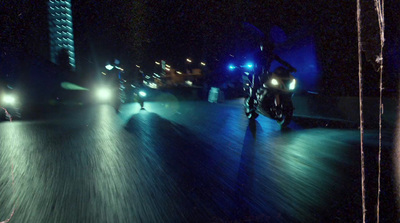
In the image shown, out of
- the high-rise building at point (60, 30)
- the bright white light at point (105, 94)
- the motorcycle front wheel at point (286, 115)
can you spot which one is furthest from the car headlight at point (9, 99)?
the high-rise building at point (60, 30)

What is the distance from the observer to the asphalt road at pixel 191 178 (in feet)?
10.2

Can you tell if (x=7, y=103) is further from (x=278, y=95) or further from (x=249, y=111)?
(x=278, y=95)

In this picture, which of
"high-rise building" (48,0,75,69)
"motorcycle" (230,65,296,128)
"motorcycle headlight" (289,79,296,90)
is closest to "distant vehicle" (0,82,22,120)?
"motorcycle" (230,65,296,128)

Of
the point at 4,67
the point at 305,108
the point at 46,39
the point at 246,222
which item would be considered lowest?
the point at 246,222

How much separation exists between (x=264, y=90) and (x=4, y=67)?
18.2 meters

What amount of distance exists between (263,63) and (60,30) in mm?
26650

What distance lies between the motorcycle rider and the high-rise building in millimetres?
23853

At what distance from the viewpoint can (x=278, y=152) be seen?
5.82 m

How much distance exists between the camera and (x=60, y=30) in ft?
100.0

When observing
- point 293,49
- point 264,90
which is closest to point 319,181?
point 264,90

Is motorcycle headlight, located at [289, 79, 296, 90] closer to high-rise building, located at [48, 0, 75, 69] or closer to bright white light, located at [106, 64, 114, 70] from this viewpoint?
bright white light, located at [106, 64, 114, 70]

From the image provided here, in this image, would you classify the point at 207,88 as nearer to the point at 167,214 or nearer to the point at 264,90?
the point at 264,90

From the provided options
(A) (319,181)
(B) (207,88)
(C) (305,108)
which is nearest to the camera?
(A) (319,181)

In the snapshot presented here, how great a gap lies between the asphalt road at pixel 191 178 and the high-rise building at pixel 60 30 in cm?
2394
